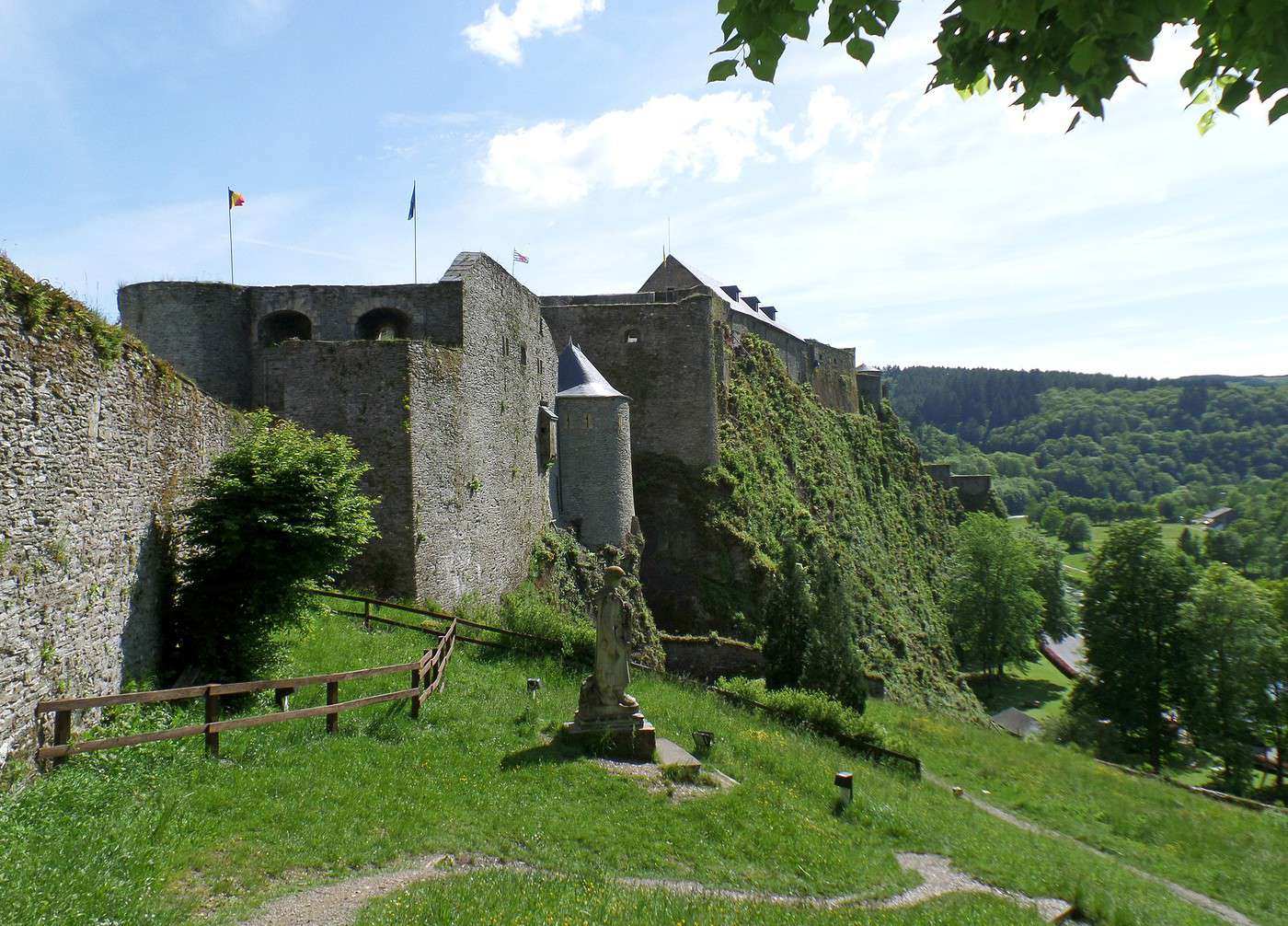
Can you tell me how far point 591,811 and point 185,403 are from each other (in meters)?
9.00

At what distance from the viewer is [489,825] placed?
912 centimetres

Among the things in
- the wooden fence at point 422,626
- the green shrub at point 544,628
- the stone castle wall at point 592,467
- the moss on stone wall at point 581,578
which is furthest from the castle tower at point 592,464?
the wooden fence at point 422,626

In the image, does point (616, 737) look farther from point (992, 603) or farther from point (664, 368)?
point (992, 603)

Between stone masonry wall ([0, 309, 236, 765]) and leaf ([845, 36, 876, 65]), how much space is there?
8507mm

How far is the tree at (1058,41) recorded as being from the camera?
13.2 feet

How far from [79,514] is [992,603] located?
53.7 meters

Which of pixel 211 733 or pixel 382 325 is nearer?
pixel 211 733

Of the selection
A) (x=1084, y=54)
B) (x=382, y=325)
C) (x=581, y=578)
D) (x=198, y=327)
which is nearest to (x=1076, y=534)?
(x=581, y=578)

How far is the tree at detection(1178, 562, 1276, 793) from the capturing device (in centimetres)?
3766

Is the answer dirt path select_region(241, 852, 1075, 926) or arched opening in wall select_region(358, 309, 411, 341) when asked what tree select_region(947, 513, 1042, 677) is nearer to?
arched opening in wall select_region(358, 309, 411, 341)

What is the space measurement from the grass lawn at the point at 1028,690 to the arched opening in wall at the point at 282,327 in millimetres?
43445

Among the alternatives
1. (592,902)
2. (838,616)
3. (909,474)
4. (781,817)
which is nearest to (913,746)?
(838,616)

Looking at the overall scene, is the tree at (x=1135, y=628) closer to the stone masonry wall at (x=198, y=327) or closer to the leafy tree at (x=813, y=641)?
the leafy tree at (x=813, y=641)

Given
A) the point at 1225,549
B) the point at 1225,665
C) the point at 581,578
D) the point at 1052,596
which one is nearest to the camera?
the point at 581,578
